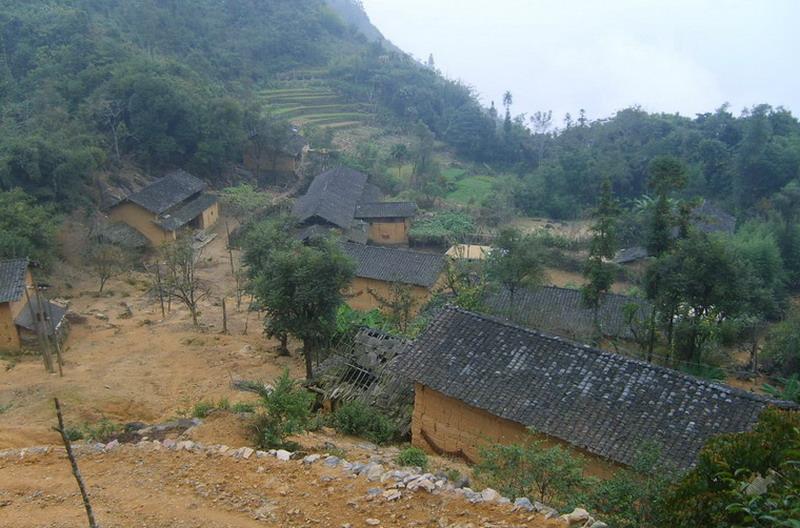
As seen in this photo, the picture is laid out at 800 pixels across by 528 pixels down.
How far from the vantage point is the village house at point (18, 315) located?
20109 mm

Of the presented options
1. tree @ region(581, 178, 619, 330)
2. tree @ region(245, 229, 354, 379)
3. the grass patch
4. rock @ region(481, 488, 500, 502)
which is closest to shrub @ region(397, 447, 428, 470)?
rock @ region(481, 488, 500, 502)

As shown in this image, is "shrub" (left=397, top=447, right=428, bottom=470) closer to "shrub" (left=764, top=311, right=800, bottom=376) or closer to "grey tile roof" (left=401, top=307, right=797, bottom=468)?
"grey tile roof" (left=401, top=307, right=797, bottom=468)

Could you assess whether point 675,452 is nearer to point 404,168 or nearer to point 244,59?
point 404,168

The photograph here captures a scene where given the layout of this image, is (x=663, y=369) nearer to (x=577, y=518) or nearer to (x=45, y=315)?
(x=577, y=518)

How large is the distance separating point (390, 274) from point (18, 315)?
13.7 metres

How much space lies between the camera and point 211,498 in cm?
870

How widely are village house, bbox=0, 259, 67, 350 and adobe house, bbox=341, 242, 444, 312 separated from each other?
11165 mm

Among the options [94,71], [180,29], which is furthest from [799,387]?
[180,29]

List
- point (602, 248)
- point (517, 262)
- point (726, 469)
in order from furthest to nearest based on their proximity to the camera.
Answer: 1. point (517, 262)
2. point (602, 248)
3. point (726, 469)

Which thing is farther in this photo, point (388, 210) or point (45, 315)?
point (388, 210)

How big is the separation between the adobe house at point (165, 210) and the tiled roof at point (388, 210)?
8.75 m

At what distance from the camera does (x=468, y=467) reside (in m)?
12.5

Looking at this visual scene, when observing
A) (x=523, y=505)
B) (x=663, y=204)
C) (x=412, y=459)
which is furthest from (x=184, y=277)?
(x=523, y=505)

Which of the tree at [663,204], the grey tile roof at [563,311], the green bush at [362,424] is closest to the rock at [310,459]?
the green bush at [362,424]
